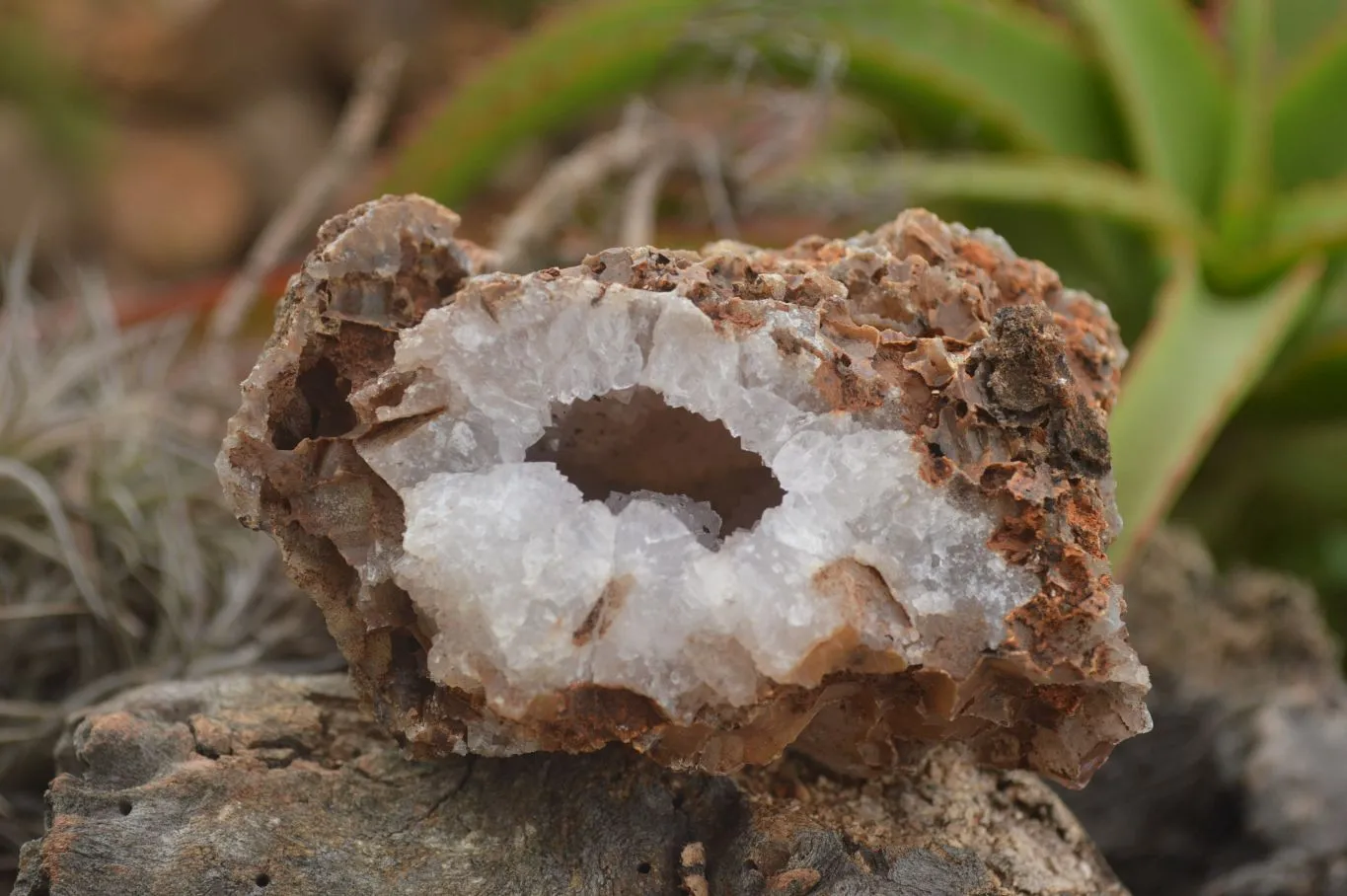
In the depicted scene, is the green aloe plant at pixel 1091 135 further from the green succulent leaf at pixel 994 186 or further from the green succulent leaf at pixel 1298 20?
the green succulent leaf at pixel 1298 20

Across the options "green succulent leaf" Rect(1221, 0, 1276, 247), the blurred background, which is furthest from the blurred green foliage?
"green succulent leaf" Rect(1221, 0, 1276, 247)

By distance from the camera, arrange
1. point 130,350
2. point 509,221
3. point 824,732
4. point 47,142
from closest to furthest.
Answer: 1. point 824,732
2. point 509,221
3. point 130,350
4. point 47,142

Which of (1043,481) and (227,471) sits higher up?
(1043,481)

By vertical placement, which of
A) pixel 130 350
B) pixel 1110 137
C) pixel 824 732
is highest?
pixel 1110 137

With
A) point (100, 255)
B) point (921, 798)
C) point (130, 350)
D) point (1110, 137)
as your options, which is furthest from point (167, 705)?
point (100, 255)

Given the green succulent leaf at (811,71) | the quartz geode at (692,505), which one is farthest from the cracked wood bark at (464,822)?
the green succulent leaf at (811,71)

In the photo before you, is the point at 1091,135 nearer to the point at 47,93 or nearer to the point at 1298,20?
the point at 1298,20

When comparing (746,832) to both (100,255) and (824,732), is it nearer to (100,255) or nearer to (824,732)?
(824,732)

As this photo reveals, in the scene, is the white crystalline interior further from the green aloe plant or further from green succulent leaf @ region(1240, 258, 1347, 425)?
green succulent leaf @ region(1240, 258, 1347, 425)
